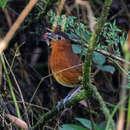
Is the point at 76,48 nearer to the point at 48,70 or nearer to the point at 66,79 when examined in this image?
the point at 66,79

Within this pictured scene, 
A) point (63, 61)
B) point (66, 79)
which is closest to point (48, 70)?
point (63, 61)

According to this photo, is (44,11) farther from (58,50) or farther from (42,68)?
(42,68)

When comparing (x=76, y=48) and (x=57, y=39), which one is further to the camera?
(x=57, y=39)

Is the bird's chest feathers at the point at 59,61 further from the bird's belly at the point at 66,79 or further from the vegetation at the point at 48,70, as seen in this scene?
the vegetation at the point at 48,70

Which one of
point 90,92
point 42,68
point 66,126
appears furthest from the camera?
point 42,68

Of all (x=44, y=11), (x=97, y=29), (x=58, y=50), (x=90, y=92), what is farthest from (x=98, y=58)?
(x=97, y=29)

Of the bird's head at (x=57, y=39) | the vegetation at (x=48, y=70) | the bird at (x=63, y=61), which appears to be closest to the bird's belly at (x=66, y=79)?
the bird at (x=63, y=61)

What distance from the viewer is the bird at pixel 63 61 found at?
295 cm

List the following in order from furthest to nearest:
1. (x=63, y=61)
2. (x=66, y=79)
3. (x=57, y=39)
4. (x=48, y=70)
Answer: (x=48, y=70)
(x=57, y=39)
(x=63, y=61)
(x=66, y=79)

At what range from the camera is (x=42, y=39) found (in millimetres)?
3436

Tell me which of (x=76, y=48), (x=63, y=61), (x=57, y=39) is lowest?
(x=63, y=61)

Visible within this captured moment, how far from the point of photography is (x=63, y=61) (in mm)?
3080

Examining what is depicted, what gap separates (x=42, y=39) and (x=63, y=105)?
4.14 feet

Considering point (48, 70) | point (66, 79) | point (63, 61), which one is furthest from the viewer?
point (48, 70)
